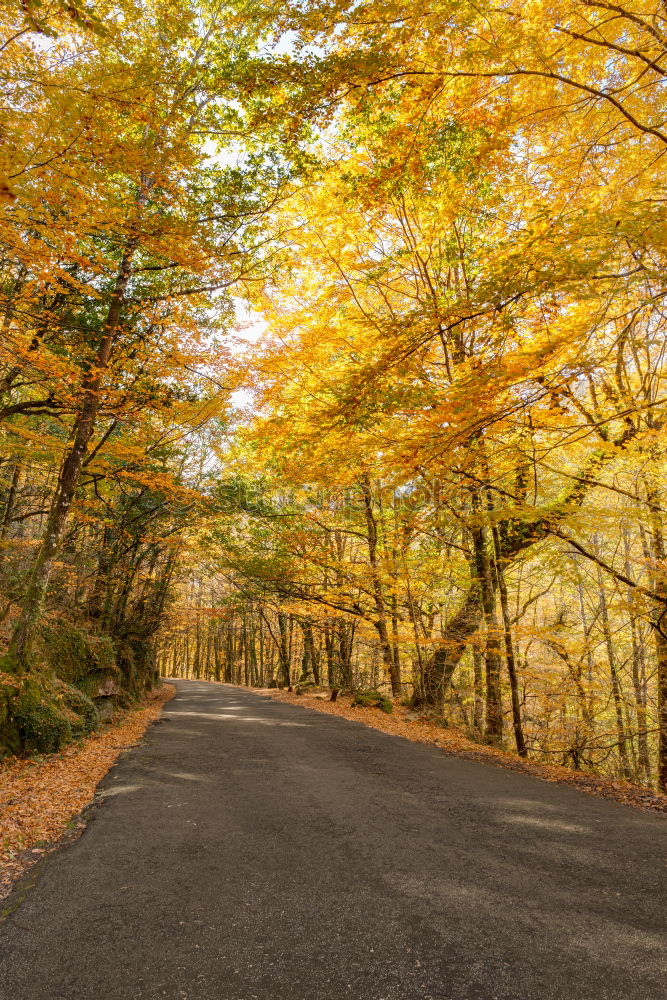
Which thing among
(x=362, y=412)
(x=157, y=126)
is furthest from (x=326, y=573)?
(x=157, y=126)

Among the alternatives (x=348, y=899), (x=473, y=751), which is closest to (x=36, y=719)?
(x=348, y=899)

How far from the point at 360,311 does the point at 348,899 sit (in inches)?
355

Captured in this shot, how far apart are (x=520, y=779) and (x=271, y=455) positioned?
8.32m

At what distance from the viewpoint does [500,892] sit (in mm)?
3432

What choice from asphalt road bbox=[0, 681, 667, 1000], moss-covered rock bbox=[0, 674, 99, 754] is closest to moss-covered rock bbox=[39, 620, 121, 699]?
moss-covered rock bbox=[0, 674, 99, 754]

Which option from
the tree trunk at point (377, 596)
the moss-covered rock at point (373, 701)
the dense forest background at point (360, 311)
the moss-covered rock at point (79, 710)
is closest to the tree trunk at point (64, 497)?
the dense forest background at point (360, 311)

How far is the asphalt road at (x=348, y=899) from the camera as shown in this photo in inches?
101

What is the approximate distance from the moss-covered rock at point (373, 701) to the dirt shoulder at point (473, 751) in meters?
0.17

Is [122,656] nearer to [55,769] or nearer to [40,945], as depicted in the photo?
[55,769]

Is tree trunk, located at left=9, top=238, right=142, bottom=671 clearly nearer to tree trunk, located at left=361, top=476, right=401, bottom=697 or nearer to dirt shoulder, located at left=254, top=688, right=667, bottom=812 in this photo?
tree trunk, located at left=361, top=476, right=401, bottom=697

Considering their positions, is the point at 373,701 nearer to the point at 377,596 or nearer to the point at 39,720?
the point at 377,596

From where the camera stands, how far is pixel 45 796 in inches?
237

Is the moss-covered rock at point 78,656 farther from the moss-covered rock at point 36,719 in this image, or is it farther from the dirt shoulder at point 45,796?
the dirt shoulder at point 45,796

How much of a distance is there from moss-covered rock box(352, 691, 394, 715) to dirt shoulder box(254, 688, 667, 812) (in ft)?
0.54
